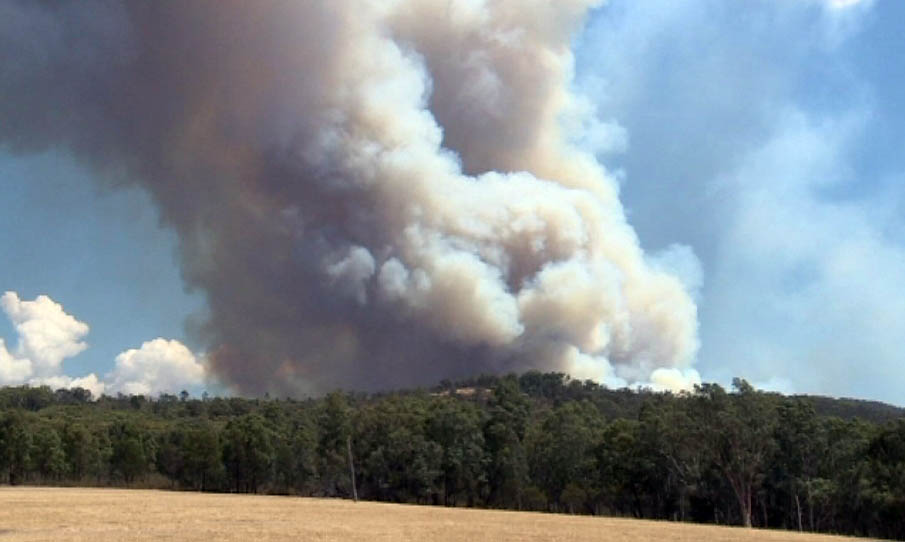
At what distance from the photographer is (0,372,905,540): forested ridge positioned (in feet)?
231

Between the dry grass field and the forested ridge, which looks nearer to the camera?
the dry grass field

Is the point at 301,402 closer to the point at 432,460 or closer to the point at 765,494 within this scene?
the point at 432,460

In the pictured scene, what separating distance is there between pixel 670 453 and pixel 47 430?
280ft

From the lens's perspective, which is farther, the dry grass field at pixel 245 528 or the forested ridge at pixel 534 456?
the forested ridge at pixel 534 456

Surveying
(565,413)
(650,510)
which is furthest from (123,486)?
(650,510)

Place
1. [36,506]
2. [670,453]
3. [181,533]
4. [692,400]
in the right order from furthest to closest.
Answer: [670,453], [692,400], [36,506], [181,533]

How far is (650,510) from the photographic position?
8662cm

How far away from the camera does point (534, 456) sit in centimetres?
9562

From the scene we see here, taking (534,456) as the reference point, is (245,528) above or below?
below

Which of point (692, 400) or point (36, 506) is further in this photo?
point (692, 400)

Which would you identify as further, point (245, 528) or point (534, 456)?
point (534, 456)

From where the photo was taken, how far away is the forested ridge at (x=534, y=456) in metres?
70.4

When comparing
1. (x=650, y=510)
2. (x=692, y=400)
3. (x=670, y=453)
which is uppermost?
(x=692, y=400)

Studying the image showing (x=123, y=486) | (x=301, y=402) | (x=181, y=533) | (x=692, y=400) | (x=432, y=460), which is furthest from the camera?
(x=301, y=402)
